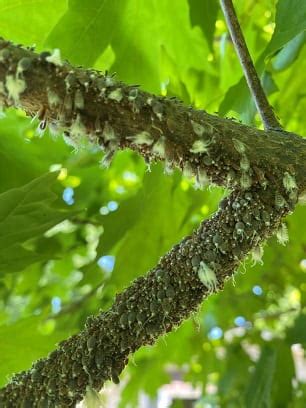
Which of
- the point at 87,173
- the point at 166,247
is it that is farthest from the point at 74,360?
the point at 87,173

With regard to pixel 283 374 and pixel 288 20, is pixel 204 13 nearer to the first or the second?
pixel 288 20

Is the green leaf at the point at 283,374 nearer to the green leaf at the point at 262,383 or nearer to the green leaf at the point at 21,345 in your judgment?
the green leaf at the point at 262,383

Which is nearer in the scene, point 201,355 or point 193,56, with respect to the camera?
point 193,56

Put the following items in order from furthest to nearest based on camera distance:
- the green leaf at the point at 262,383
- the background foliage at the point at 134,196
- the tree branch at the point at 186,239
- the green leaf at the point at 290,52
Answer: the green leaf at the point at 262,383 → the green leaf at the point at 290,52 → the background foliage at the point at 134,196 → the tree branch at the point at 186,239

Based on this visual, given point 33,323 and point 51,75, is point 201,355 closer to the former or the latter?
point 33,323

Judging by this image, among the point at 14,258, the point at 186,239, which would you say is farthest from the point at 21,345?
the point at 186,239

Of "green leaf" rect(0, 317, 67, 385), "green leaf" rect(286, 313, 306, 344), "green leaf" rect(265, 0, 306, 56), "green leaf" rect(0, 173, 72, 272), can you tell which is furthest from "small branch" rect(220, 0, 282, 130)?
"green leaf" rect(286, 313, 306, 344)

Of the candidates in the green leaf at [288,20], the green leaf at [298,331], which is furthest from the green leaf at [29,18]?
the green leaf at [298,331]
